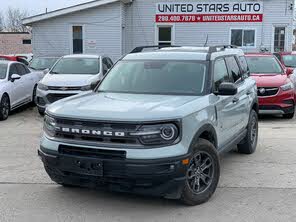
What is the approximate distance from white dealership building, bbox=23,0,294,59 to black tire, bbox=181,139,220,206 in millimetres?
16288

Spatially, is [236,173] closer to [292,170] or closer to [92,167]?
[292,170]

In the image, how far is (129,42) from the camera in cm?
2198

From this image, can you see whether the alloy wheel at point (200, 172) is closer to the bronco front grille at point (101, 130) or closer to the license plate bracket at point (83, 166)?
the bronco front grille at point (101, 130)

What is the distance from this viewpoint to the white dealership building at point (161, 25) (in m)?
20.8

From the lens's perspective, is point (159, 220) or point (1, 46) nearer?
point (159, 220)

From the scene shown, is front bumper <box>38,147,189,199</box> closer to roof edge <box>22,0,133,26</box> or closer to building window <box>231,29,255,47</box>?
roof edge <box>22,0,133,26</box>

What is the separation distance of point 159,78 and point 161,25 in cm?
1637

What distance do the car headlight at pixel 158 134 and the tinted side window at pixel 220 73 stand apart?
4.61ft

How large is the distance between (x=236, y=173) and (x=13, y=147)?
4.04 meters

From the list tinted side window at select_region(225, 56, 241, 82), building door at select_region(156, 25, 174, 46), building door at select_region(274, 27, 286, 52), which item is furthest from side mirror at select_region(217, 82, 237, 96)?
building door at select_region(274, 27, 286, 52)

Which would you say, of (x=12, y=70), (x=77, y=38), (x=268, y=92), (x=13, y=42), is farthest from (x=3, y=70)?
(x=13, y=42)

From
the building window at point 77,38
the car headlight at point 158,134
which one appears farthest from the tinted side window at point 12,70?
the building window at point 77,38

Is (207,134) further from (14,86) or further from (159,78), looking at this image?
(14,86)

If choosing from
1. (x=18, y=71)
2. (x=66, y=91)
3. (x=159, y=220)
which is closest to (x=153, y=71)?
(x=159, y=220)
